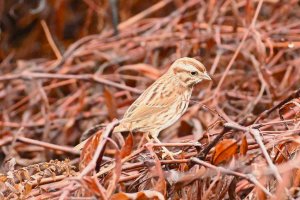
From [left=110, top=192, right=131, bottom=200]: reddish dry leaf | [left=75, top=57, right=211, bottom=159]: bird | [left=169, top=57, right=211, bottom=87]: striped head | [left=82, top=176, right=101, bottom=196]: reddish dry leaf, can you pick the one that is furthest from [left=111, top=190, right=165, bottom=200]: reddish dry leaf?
[left=169, top=57, right=211, bottom=87]: striped head

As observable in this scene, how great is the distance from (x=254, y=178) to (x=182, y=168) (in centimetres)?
37

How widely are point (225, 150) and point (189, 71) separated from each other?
652 mm

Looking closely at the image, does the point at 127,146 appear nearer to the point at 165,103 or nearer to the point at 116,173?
the point at 116,173

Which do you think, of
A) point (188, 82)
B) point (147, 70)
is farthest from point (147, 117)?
point (147, 70)

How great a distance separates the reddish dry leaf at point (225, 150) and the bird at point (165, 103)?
0.49m

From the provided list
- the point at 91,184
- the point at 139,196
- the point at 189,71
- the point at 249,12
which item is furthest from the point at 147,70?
the point at 91,184

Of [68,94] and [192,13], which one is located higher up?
[192,13]

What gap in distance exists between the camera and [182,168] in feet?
7.97

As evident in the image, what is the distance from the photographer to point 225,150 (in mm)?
2311

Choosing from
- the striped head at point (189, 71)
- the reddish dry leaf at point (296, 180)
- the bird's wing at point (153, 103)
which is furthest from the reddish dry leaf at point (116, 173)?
the striped head at point (189, 71)

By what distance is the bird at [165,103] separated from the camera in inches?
111

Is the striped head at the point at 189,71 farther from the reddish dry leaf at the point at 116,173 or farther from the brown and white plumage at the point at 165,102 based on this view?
the reddish dry leaf at the point at 116,173

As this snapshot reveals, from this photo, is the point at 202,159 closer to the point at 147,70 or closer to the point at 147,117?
the point at 147,117

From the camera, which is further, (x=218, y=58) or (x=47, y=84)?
(x=47, y=84)
